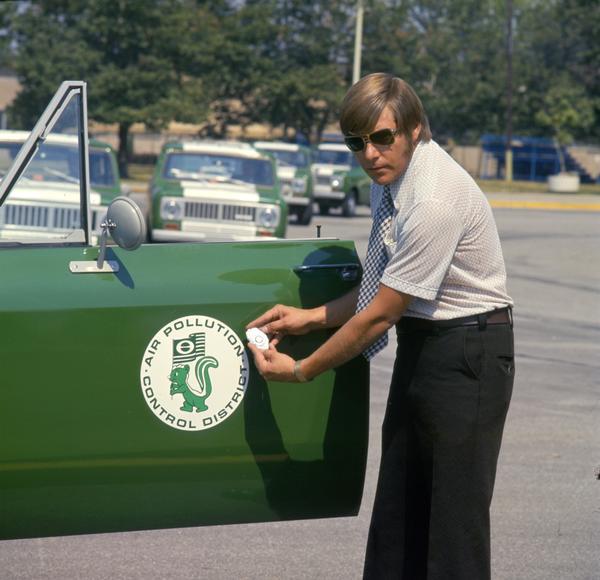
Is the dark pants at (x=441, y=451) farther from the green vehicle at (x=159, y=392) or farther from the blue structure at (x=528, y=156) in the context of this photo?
the blue structure at (x=528, y=156)

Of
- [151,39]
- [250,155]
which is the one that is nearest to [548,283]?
[250,155]

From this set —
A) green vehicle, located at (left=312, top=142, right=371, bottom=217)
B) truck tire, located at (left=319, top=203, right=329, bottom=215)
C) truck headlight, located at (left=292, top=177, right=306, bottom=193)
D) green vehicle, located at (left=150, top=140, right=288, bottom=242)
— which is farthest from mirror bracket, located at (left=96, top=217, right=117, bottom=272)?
truck tire, located at (left=319, top=203, right=329, bottom=215)

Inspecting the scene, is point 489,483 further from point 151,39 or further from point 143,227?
point 151,39

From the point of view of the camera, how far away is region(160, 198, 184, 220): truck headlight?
55.4ft

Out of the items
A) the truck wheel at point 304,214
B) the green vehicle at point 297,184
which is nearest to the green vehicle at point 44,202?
the green vehicle at point 297,184

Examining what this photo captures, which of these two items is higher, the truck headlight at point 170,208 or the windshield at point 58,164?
the windshield at point 58,164

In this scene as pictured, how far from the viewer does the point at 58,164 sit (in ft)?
21.1

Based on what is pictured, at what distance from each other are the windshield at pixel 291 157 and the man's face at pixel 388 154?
2325 cm

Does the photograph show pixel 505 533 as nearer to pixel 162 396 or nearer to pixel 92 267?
pixel 162 396

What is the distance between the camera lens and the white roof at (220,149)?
17875 millimetres

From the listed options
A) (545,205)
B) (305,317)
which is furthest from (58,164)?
(545,205)

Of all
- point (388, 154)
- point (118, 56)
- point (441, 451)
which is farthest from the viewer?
point (118, 56)

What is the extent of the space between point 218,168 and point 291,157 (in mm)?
9443

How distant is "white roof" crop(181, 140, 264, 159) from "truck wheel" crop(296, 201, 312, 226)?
6.98m
